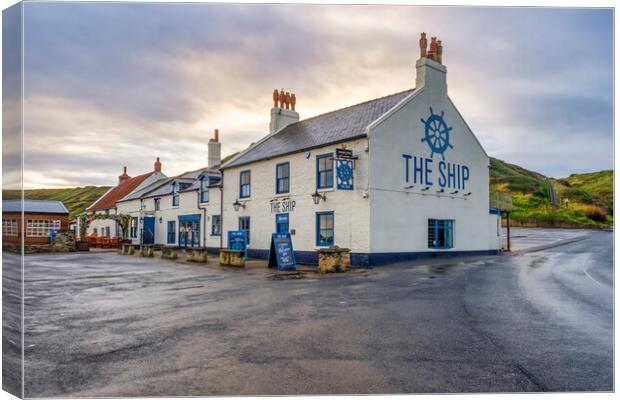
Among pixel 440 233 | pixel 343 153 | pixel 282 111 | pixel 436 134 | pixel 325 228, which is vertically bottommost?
pixel 440 233

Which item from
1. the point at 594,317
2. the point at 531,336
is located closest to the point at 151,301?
the point at 531,336

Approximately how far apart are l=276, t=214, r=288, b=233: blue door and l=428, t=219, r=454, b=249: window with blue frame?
7252mm

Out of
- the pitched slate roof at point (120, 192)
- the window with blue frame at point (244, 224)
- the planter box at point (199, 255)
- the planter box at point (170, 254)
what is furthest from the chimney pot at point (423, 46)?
the pitched slate roof at point (120, 192)

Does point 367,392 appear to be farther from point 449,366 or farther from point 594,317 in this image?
point 594,317

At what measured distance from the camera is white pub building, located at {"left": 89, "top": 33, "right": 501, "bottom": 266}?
65.9 ft

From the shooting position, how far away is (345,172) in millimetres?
19734

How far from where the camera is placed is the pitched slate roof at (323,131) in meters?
21.9

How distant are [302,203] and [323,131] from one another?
13.8ft

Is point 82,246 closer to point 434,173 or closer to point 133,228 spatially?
point 133,228

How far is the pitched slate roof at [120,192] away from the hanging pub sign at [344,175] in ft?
117

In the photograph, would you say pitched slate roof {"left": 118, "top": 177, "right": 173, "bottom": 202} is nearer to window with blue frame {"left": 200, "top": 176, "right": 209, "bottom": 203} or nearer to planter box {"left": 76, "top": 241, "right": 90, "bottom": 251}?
planter box {"left": 76, "top": 241, "right": 90, "bottom": 251}

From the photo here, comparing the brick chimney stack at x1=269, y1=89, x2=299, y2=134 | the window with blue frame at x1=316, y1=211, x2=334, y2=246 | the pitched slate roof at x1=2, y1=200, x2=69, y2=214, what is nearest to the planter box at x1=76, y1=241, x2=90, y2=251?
the brick chimney stack at x1=269, y1=89, x2=299, y2=134

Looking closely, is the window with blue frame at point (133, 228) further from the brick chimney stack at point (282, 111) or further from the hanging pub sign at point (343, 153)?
the hanging pub sign at point (343, 153)

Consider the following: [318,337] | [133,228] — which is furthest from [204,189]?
[318,337]
